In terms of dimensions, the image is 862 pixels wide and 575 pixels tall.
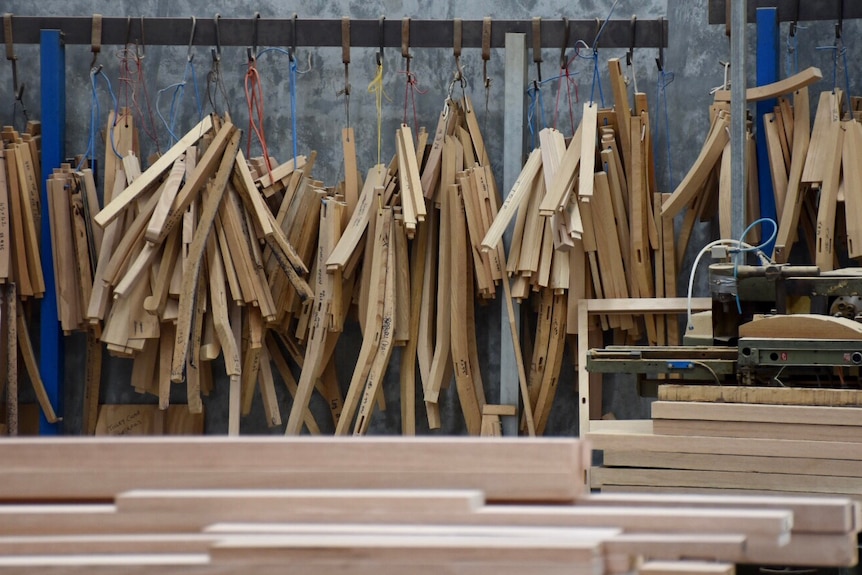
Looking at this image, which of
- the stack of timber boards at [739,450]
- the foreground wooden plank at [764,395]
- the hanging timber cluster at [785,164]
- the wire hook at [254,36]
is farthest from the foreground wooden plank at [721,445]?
the wire hook at [254,36]

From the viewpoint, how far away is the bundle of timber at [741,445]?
11.2 feet

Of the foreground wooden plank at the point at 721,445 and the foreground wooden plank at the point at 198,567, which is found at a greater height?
the foreground wooden plank at the point at 198,567

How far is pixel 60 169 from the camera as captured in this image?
564 centimetres

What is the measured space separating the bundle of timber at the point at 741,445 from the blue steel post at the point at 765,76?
6.19 feet

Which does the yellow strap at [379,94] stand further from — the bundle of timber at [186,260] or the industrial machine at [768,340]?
the industrial machine at [768,340]

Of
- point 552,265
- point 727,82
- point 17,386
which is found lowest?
point 17,386

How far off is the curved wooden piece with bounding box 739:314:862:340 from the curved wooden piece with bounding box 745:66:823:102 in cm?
166

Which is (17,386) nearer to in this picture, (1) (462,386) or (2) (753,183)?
(1) (462,386)

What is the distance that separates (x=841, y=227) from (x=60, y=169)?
3773mm

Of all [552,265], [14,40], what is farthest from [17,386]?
[552,265]

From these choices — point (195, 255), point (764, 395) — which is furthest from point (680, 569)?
point (195, 255)

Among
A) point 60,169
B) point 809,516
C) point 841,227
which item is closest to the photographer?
point 809,516

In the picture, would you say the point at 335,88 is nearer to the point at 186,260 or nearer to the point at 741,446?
the point at 186,260

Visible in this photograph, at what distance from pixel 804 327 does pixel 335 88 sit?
10.2ft
